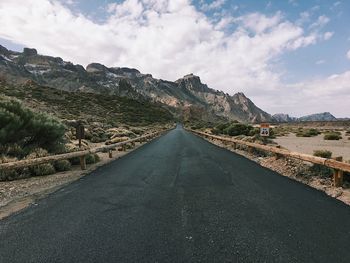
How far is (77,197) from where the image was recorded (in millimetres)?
7578

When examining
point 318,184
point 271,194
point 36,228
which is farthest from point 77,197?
point 318,184

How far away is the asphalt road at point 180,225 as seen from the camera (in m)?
4.15

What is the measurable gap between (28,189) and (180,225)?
5.65 m

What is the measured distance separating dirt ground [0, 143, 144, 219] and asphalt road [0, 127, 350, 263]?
1.49 ft

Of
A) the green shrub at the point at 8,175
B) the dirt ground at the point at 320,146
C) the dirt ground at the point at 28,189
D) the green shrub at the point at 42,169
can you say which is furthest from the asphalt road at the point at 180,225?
the dirt ground at the point at 320,146

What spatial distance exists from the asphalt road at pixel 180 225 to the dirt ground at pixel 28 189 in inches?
17.8

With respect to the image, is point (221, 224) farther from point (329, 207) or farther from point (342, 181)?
point (342, 181)

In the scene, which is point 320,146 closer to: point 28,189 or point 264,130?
point 264,130

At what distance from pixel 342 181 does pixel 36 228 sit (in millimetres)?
8056

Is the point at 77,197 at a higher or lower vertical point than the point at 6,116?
lower

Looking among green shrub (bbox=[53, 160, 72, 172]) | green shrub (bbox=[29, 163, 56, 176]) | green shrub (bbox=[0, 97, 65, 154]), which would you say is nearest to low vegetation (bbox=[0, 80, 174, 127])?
green shrub (bbox=[0, 97, 65, 154])

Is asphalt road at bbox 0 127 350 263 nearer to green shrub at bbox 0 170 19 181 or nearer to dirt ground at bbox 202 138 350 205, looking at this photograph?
dirt ground at bbox 202 138 350 205

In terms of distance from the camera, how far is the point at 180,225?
207 inches

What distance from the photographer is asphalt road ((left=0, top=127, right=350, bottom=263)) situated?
415 centimetres
